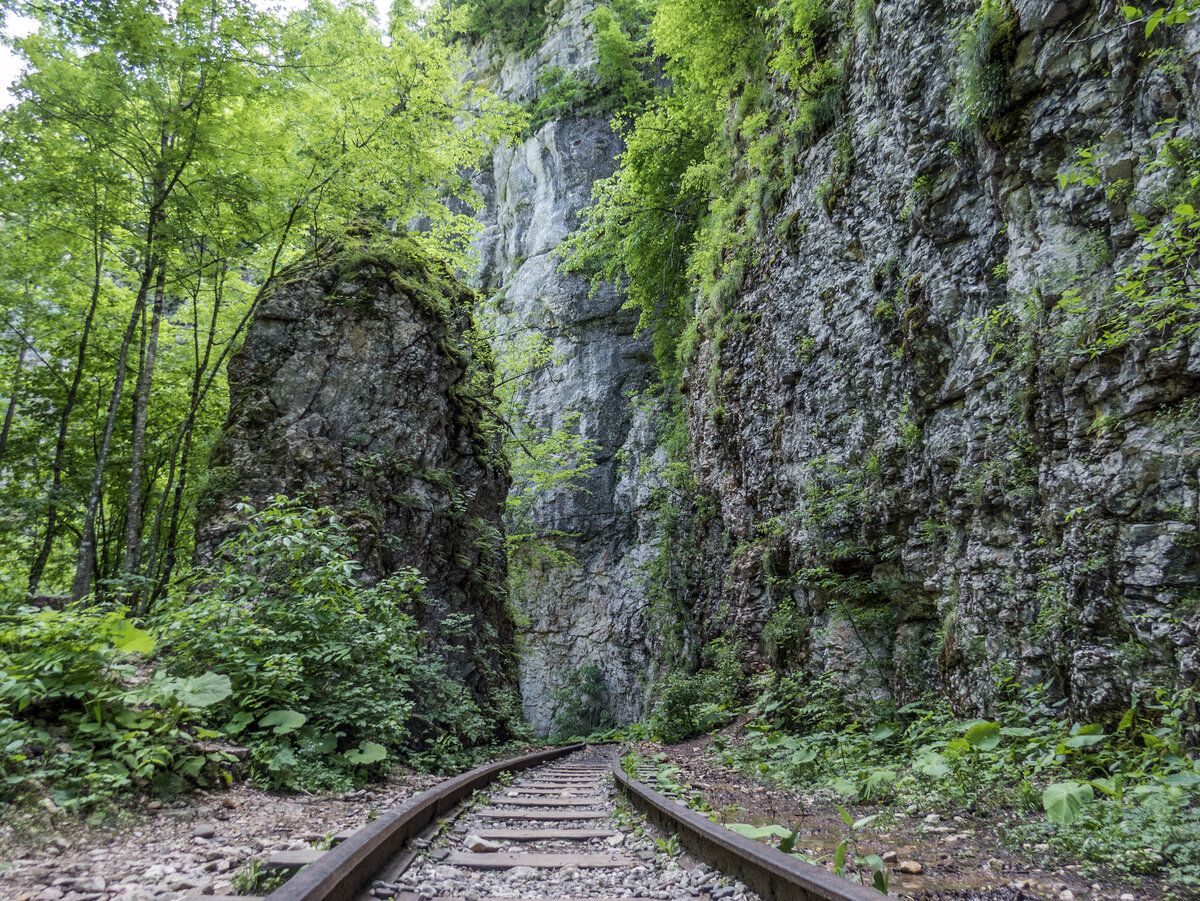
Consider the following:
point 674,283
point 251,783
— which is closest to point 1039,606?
point 251,783

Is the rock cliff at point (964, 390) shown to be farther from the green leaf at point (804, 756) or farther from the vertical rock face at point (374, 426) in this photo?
the vertical rock face at point (374, 426)

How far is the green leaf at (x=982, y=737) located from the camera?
432 cm

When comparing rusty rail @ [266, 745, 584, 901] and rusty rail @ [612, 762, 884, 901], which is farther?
rusty rail @ [266, 745, 584, 901]

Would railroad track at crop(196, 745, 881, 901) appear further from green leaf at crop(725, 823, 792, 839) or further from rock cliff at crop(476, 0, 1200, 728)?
rock cliff at crop(476, 0, 1200, 728)

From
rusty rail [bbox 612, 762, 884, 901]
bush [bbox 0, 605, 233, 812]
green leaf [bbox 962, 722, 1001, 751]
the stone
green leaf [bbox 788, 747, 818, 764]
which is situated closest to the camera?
rusty rail [bbox 612, 762, 884, 901]

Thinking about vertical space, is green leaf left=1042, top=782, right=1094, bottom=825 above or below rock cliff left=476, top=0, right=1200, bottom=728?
below

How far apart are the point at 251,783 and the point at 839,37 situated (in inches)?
464

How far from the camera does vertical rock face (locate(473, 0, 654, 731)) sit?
76.4ft

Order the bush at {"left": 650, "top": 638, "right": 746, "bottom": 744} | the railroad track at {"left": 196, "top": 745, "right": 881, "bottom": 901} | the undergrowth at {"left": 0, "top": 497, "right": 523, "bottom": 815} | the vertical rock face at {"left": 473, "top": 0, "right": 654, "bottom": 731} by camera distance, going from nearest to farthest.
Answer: the railroad track at {"left": 196, "top": 745, "right": 881, "bottom": 901} → the undergrowth at {"left": 0, "top": 497, "right": 523, "bottom": 815} → the bush at {"left": 650, "top": 638, "right": 746, "bottom": 744} → the vertical rock face at {"left": 473, "top": 0, "right": 654, "bottom": 731}

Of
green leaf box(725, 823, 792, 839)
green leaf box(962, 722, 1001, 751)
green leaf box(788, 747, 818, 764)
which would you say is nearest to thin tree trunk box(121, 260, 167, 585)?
green leaf box(725, 823, 792, 839)

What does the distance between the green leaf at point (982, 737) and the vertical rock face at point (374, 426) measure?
659 cm

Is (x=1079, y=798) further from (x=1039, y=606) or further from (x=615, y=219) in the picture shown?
(x=615, y=219)

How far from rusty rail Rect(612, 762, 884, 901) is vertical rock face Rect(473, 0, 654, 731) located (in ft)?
57.3

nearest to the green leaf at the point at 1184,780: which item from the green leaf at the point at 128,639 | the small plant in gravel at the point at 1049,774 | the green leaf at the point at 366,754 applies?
the small plant in gravel at the point at 1049,774
